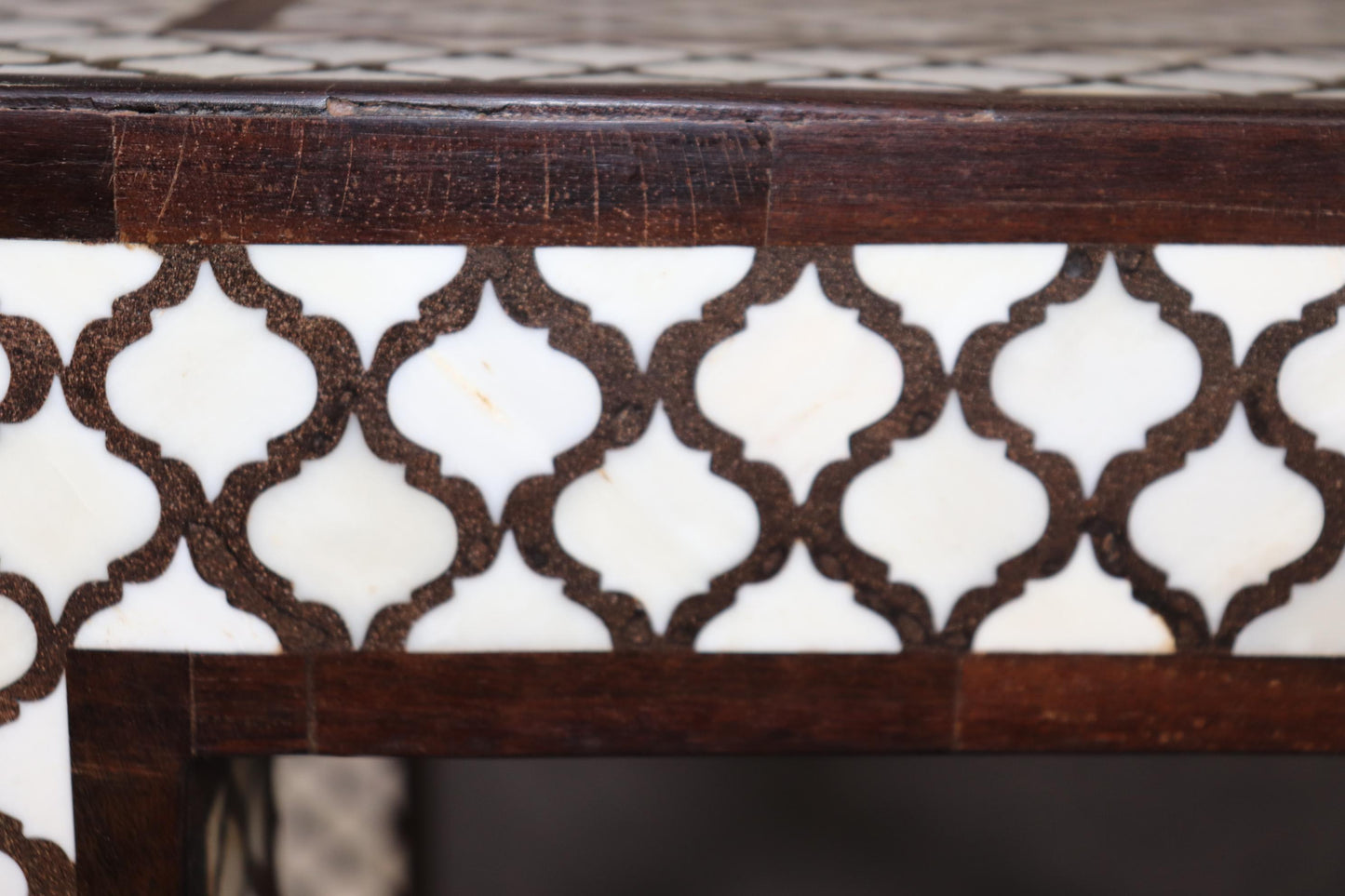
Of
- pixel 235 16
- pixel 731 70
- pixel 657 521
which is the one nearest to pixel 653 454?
pixel 657 521

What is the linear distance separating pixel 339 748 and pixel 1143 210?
58cm

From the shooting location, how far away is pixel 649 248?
55 cm

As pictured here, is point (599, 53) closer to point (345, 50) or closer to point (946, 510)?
point (345, 50)

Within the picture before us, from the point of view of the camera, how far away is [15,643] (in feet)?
1.94

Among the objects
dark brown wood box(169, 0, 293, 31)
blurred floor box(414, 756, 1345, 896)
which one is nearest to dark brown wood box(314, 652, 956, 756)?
dark brown wood box(169, 0, 293, 31)

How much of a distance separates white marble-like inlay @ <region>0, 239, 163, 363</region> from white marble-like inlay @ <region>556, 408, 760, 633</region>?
28 cm

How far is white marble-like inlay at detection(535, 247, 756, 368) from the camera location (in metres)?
0.55

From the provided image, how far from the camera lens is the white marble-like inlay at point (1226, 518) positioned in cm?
59

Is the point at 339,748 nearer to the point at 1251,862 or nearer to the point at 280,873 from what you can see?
the point at 280,873

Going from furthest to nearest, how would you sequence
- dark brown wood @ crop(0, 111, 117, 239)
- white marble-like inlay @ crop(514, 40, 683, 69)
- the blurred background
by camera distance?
the blurred background
white marble-like inlay @ crop(514, 40, 683, 69)
dark brown wood @ crop(0, 111, 117, 239)

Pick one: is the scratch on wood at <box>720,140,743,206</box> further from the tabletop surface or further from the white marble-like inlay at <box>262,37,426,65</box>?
the white marble-like inlay at <box>262,37,426,65</box>

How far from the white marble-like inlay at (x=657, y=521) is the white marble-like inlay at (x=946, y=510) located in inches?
3.1

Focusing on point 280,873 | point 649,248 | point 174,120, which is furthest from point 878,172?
point 280,873

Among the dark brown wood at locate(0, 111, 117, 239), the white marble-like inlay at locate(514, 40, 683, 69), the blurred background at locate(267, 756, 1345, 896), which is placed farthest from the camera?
the blurred background at locate(267, 756, 1345, 896)
